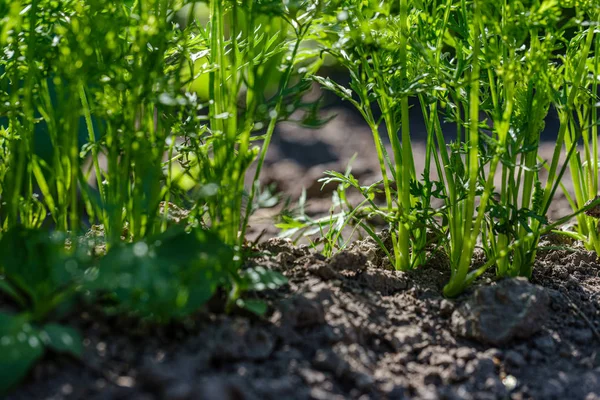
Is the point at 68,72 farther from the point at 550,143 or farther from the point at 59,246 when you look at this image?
the point at 550,143

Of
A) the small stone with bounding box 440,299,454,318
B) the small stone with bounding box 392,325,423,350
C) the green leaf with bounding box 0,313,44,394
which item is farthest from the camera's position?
the small stone with bounding box 440,299,454,318

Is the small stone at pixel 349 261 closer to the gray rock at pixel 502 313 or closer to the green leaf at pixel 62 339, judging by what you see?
the gray rock at pixel 502 313

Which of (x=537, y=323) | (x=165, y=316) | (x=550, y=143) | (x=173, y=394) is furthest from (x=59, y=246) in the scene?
(x=550, y=143)

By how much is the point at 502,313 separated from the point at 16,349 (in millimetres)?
832

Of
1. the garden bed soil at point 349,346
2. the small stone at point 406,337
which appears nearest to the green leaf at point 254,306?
the garden bed soil at point 349,346

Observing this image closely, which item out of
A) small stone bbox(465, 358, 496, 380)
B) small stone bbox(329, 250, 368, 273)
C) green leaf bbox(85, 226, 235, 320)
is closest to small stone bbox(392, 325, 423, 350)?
small stone bbox(465, 358, 496, 380)

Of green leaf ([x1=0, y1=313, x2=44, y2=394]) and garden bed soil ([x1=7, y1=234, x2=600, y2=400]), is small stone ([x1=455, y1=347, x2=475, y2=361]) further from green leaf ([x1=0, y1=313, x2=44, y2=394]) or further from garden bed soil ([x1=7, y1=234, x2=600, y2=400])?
green leaf ([x1=0, y1=313, x2=44, y2=394])

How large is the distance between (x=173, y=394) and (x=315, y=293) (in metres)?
0.41

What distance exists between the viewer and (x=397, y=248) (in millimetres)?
1494

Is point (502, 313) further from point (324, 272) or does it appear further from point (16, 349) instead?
point (16, 349)

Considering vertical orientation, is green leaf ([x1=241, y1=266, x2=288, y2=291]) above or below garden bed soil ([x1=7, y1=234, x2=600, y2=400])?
above

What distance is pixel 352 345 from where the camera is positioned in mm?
1069

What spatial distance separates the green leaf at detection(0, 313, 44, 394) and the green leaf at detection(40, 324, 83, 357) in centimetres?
1

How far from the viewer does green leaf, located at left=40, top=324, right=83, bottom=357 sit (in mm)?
861
